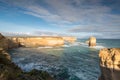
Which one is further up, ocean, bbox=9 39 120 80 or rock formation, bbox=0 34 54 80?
rock formation, bbox=0 34 54 80

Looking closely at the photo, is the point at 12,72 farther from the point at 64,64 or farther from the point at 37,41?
the point at 37,41

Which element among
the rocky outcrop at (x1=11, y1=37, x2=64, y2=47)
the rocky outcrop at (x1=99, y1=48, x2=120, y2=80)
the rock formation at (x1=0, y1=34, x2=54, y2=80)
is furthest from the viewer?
the rocky outcrop at (x1=11, y1=37, x2=64, y2=47)

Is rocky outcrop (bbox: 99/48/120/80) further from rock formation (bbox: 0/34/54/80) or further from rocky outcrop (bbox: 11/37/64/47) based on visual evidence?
rocky outcrop (bbox: 11/37/64/47)

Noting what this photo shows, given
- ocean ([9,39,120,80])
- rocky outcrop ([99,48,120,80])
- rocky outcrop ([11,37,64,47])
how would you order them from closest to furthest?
rocky outcrop ([99,48,120,80]) → ocean ([9,39,120,80]) → rocky outcrop ([11,37,64,47])

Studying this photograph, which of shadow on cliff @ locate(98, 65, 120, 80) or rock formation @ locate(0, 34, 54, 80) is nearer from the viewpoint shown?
rock formation @ locate(0, 34, 54, 80)

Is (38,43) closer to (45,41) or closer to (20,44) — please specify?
(45,41)

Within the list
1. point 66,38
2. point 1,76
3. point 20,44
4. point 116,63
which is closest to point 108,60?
point 116,63

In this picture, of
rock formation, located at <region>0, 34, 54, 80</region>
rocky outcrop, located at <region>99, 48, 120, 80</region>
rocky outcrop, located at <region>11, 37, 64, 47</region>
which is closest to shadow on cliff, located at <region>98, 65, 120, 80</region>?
rocky outcrop, located at <region>99, 48, 120, 80</region>

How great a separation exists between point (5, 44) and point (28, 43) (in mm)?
18117

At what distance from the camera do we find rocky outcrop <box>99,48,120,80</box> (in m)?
9.09

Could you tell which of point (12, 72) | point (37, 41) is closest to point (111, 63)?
point (12, 72)

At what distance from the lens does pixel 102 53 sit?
410 inches

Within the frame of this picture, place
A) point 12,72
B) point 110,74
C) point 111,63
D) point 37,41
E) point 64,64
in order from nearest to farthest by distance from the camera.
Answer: point 12,72 → point 111,63 → point 110,74 → point 64,64 → point 37,41

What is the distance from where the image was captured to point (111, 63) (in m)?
9.44
